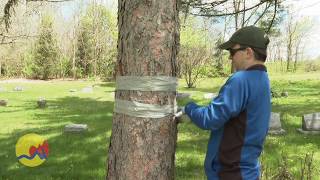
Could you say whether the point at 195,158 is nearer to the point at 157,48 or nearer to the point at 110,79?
the point at 157,48

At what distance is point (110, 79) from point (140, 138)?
38.1 meters

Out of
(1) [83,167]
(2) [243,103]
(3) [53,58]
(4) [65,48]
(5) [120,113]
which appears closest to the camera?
(2) [243,103]

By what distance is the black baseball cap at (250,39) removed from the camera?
10.2 feet

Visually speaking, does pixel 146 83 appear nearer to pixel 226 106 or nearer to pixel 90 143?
pixel 226 106

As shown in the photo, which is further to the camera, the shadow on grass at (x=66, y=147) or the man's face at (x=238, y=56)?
the shadow on grass at (x=66, y=147)

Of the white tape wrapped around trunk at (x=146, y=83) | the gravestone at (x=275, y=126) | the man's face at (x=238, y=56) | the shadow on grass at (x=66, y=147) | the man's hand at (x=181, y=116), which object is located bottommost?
the shadow on grass at (x=66, y=147)

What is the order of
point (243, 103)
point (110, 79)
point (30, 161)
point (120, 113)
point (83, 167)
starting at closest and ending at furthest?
point (243, 103), point (120, 113), point (30, 161), point (83, 167), point (110, 79)

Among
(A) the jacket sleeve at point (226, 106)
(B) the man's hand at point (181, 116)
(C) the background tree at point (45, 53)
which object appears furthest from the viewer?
(C) the background tree at point (45, 53)

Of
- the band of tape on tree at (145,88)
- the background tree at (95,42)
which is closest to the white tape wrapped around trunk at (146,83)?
the band of tape on tree at (145,88)

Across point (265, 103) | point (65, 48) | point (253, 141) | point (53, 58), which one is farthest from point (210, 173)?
point (65, 48)

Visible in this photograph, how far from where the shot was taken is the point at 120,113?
325 centimetres

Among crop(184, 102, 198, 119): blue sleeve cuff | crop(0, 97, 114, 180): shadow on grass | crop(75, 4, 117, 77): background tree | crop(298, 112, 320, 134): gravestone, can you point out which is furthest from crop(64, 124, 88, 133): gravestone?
crop(75, 4, 117, 77): background tree

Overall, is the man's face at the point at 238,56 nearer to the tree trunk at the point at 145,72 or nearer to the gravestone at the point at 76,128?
the tree trunk at the point at 145,72

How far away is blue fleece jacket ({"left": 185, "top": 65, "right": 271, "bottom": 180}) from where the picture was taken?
2992 mm
